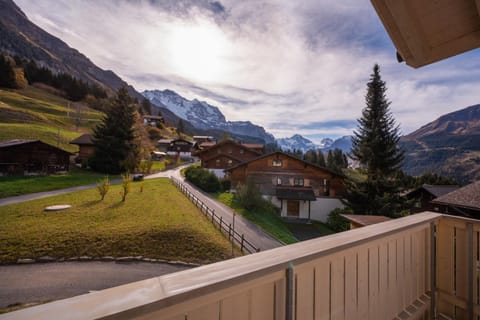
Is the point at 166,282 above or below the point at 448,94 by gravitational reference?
below

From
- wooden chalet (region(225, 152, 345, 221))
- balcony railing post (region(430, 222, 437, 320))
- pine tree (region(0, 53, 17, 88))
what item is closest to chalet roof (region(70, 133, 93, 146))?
pine tree (region(0, 53, 17, 88))

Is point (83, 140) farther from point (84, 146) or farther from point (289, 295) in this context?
point (289, 295)

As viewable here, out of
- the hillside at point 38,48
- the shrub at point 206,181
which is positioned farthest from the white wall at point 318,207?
the hillside at point 38,48

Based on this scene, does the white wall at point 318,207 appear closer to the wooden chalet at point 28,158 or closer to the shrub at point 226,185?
the shrub at point 226,185

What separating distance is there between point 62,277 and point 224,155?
18.5 meters

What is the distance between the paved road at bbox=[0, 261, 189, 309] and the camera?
157 inches

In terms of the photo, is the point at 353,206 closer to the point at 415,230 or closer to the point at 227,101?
the point at 415,230

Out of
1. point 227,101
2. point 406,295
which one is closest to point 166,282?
point 406,295

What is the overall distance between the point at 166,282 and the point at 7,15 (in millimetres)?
104478

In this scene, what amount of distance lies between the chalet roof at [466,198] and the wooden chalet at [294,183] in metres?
7.07

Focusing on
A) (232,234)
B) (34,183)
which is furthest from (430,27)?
(34,183)

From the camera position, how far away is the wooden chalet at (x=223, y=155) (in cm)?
2248

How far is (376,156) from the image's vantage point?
519 inches

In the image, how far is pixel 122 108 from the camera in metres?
18.0
